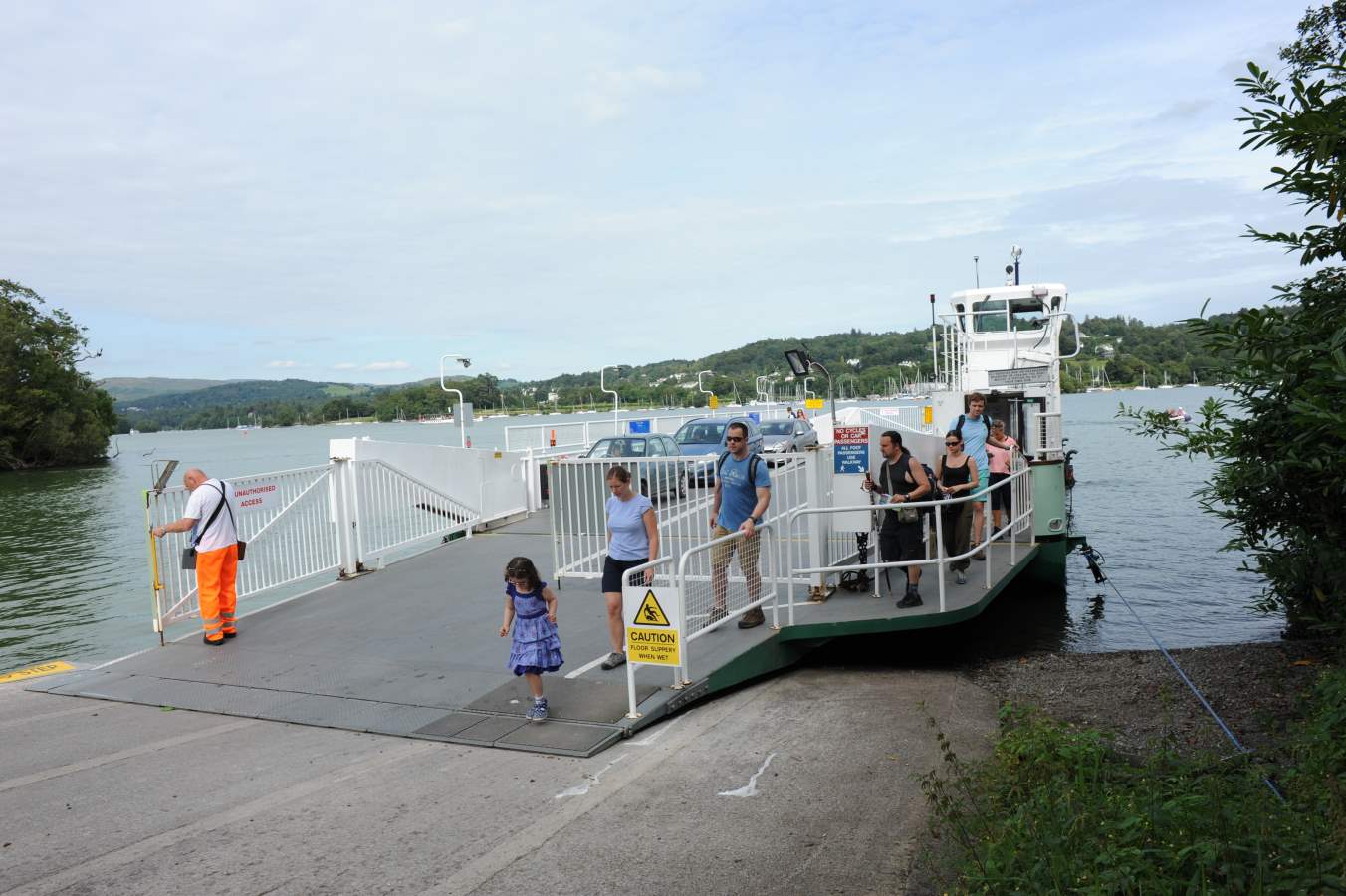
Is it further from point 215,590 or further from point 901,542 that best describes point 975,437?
point 215,590

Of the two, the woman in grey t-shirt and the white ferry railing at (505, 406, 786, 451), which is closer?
the woman in grey t-shirt

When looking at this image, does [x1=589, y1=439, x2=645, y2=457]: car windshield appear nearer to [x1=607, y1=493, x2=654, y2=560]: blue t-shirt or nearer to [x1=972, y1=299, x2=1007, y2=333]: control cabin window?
[x1=972, y1=299, x2=1007, y2=333]: control cabin window

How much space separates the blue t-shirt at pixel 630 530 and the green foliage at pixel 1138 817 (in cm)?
285

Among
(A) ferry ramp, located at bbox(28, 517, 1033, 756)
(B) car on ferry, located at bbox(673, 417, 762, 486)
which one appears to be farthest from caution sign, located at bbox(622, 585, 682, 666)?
(B) car on ferry, located at bbox(673, 417, 762, 486)

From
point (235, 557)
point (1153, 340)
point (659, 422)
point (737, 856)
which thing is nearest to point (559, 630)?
point (235, 557)

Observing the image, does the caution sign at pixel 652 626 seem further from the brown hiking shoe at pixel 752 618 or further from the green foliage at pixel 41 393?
the green foliage at pixel 41 393

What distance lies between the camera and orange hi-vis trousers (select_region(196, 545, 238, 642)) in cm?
884

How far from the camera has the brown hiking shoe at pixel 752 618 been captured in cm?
825

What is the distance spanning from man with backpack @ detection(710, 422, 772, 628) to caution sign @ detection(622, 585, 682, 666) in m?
1.28

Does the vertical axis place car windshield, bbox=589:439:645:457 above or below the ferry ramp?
above

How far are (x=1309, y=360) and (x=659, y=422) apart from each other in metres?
20.2

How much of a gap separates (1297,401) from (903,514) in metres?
3.67

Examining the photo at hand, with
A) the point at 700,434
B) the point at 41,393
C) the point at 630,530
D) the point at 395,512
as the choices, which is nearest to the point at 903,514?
the point at 630,530

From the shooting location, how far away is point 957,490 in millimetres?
9312
